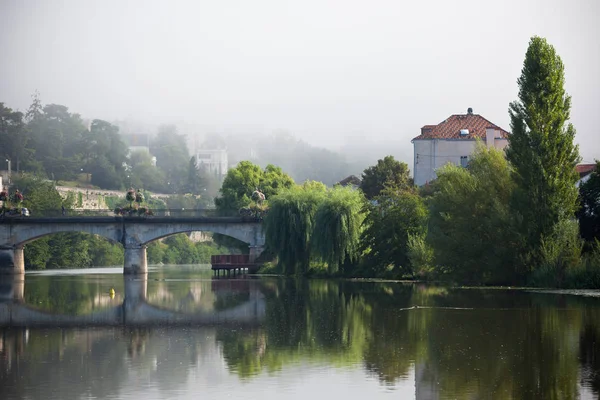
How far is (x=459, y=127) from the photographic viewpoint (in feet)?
357

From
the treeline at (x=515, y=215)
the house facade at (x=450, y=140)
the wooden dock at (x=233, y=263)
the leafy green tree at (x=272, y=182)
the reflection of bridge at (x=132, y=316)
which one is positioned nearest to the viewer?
the reflection of bridge at (x=132, y=316)

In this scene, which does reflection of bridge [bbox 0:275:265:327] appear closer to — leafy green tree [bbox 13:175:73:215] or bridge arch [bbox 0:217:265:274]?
bridge arch [bbox 0:217:265:274]

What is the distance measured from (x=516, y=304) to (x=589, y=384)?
2200cm

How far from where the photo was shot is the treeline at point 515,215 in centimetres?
5759

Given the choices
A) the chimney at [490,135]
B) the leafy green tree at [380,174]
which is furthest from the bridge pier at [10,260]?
the chimney at [490,135]

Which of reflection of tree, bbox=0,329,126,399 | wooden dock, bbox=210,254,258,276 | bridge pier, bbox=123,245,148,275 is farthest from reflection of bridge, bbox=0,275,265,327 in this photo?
bridge pier, bbox=123,245,148,275

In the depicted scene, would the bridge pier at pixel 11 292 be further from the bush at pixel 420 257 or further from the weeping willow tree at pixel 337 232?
the bush at pixel 420 257

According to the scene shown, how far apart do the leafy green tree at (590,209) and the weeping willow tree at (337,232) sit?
22105mm

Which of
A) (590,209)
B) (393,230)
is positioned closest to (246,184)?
(393,230)

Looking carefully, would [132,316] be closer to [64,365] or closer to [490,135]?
[64,365]

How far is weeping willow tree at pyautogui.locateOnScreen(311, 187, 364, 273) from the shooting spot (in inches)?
3228

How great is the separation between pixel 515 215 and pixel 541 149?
12.8ft

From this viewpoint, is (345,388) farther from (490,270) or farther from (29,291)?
(29,291)

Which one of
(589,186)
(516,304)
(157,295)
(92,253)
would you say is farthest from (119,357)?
(92,253)
